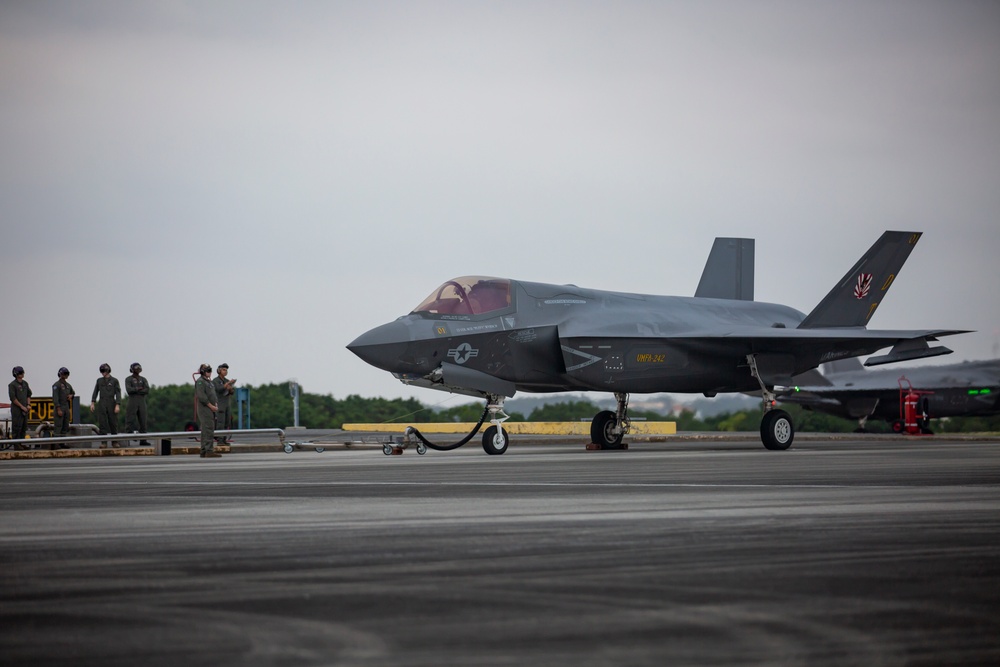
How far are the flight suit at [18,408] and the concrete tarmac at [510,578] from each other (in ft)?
49.5

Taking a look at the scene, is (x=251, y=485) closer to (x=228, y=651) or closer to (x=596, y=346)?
(x=228, y=651)

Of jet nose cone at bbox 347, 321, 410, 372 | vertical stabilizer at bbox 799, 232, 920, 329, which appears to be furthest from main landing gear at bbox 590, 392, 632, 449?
jet nose cone at bbox 347, 321, 410, 372

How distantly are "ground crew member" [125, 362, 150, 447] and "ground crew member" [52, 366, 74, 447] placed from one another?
3.69 feet

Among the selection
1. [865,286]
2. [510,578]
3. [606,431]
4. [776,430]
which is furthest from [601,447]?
[510,578]

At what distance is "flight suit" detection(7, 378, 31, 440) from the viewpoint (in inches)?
928

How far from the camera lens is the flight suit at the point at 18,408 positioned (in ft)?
77.4

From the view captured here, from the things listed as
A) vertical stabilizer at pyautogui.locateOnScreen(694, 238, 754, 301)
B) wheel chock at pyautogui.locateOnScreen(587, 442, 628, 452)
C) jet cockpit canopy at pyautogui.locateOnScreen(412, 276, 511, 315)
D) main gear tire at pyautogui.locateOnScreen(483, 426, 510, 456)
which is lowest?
wheel chock at pyautogui.locateOnScreen(587, 442, 628, 452)

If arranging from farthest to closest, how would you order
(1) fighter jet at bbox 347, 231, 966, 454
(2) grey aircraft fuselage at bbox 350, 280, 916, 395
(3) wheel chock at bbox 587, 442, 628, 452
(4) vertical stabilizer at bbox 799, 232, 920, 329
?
(4) vertical stabilizer at bbox 799, 232, 920, 329 → (3) wheel chock at bbox 587, 442, 628, 452 → (1) fighter jet at bbox 347, 231, 966, 454 → (2) grey aircraft fuselage at bbox 350, 280, 916, 395

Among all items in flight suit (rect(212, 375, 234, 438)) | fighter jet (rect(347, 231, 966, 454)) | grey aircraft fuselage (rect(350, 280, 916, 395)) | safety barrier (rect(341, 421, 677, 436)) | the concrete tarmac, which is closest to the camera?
the concrete tarmac

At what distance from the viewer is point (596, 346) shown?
20594 mm

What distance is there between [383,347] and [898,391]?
75.2ft

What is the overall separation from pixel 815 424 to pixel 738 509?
34.2 meters

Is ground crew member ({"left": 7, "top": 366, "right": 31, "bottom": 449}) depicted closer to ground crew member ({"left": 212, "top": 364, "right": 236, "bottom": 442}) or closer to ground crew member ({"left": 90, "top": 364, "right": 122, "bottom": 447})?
ground crew member ({"left": 90, "top": 364, "right": 122, "bottom": 447})

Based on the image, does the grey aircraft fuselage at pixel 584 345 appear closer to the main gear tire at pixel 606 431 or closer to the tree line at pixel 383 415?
the main gear tire at pixel 606 431
